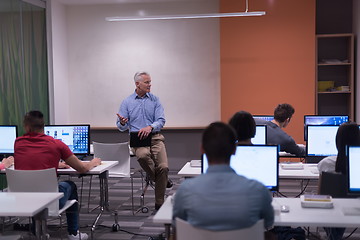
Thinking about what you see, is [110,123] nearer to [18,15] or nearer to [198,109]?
[198,109]

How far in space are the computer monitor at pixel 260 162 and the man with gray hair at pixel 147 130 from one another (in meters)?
2.24

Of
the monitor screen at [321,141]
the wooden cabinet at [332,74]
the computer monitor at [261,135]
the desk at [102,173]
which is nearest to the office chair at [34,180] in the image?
the desk at [102,173]

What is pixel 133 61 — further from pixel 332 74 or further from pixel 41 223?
pixel 41 223

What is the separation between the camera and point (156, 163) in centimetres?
547

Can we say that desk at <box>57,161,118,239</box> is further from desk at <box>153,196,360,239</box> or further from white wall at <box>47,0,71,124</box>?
white wall at <box>47,0,71,124</box>

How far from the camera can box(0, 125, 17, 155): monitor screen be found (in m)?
5.27

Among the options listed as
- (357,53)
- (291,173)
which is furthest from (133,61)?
(291,173)

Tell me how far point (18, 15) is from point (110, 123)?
2.62 m

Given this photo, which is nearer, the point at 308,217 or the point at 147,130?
the point at 308,217

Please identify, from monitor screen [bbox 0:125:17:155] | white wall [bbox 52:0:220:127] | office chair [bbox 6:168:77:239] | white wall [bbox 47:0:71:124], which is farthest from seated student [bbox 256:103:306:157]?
white wall [bbox 47:0:71:124]

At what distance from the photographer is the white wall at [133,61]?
833 centimetres

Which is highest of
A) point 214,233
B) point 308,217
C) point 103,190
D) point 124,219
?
point 214,233

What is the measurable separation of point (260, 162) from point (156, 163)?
2.44 meters

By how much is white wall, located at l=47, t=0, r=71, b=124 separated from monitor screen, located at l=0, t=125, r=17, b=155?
2.78m
